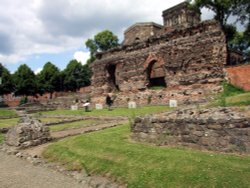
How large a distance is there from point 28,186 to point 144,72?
22.1 metres

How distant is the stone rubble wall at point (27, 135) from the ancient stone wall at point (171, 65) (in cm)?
1440

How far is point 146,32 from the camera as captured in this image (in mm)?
44469

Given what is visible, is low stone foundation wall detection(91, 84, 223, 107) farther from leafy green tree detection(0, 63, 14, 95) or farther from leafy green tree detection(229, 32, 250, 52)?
leafy green tree detection(0, 63, 14, 95)

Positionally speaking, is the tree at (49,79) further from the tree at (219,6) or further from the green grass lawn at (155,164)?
the green grass lawn at (155,164)

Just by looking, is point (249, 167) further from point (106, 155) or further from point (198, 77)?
point (198, 77)

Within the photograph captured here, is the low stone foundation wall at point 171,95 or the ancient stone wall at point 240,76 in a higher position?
the ancient stone wall at point 240,76

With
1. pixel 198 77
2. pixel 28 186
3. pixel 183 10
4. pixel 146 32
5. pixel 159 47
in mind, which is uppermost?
pixel 183 10

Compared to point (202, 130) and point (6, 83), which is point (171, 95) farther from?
point (6, 83)

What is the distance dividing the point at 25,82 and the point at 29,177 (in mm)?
50905

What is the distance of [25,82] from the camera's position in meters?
56.2

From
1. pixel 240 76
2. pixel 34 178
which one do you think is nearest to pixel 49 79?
pixel 240 76

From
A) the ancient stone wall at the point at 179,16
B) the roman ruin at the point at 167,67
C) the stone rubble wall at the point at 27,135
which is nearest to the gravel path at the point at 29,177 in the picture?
the stone rubble wall at the point at 27,135

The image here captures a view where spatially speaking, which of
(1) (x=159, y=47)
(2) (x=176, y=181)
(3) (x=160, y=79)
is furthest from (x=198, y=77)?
(2) (x=176, y=181)

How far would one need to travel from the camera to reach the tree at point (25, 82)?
55.9 metres
